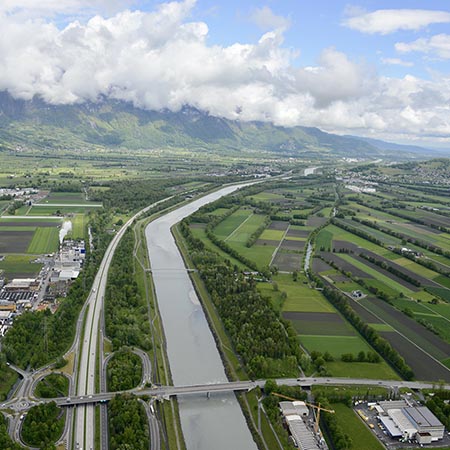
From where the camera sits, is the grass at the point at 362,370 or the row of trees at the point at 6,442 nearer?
the row of trees at the point at 6,442

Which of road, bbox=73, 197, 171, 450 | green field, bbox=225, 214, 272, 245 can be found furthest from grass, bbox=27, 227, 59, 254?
green field, bbox=225, 214, 272, 245

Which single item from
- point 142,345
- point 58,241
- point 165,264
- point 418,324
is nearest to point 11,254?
point 58,241

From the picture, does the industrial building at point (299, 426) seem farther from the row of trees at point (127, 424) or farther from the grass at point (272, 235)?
the grass at point (272, 235)

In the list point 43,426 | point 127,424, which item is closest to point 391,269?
point 127,424

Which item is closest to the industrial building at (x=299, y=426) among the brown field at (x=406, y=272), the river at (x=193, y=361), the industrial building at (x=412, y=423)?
the river at (x=193, y=361)

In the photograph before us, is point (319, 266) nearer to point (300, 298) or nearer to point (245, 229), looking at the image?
point (300, 298)

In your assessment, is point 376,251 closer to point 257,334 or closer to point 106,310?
point 257,334
